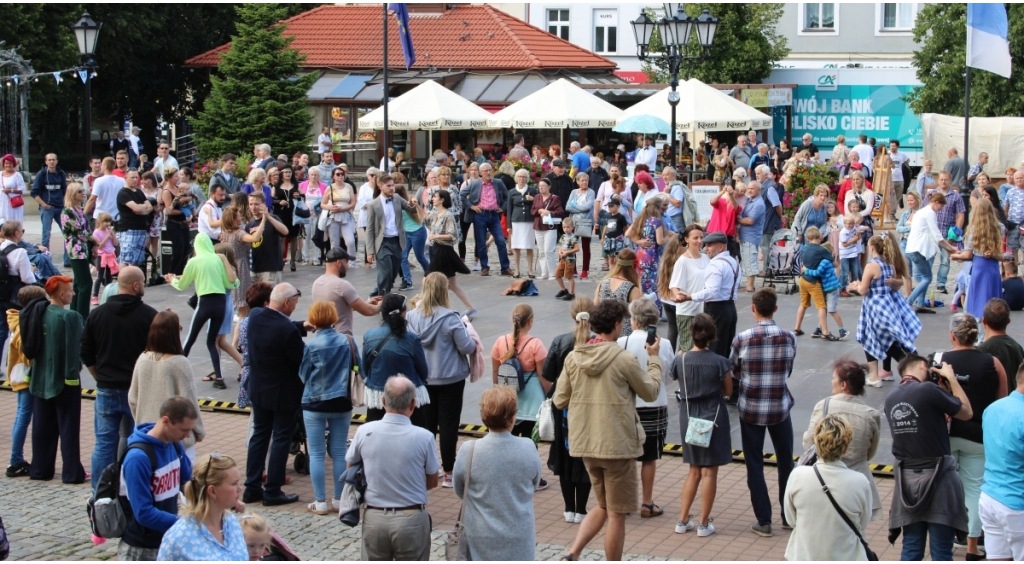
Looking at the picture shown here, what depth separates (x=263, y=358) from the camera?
838cm

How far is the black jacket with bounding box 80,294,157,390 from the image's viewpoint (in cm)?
845

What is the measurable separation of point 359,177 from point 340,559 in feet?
98.4

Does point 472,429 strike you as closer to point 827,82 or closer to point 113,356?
point 113,356

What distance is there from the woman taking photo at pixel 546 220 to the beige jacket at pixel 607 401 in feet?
33.9

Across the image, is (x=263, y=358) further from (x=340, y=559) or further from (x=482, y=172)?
(x=482, y=172)

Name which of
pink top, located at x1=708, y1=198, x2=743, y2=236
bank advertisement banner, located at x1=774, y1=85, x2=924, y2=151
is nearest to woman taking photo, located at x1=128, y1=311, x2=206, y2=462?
pink top, located at x1=708, y1=198, x2=743, y2=236

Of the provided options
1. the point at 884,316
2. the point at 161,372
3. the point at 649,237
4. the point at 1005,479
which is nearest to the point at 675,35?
the point at 649,237

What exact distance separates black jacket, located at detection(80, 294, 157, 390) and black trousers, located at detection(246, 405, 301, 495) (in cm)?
96

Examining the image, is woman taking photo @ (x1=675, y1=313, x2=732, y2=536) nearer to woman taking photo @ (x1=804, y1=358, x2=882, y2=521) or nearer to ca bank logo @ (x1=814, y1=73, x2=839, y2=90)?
woman taking photo @ (x1=804, y1=358, x2=882, y2=521)

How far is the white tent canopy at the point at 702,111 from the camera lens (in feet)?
82.7

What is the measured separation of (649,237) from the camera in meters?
14.2

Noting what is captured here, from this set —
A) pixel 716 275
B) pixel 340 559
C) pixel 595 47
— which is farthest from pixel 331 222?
pixel 595 47

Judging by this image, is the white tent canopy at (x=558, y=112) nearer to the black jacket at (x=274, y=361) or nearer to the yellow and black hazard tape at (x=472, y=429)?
the yellow and black hazard tape at (x=472, y=429)

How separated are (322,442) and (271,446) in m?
0.55
